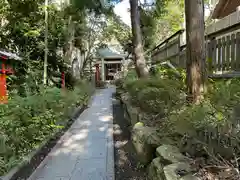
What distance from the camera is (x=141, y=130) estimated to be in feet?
13.0

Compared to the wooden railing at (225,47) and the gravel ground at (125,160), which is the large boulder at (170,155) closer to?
the gravel ground at (125,160)

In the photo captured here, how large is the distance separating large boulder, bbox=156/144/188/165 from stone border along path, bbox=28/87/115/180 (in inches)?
47.1

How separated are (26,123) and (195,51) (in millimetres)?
3389

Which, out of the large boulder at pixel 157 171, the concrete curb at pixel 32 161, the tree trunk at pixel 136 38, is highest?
the tree trunk at pixel 136 38

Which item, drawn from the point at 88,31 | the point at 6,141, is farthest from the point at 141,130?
the point at 88,31

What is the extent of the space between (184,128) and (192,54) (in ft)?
5.42

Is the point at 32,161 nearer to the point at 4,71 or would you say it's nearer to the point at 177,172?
the point at 177,172

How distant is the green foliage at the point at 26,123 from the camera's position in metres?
3.90

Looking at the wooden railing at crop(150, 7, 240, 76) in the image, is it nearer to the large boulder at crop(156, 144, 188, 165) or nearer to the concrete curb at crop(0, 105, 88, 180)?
the large boulder at crop(156, 144, 188, 165)

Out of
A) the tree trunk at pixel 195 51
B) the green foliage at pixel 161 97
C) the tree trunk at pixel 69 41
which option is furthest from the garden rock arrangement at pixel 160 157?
the tree trunk at pixel 69 41

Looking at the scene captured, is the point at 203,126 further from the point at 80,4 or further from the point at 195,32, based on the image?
the point at 80,4

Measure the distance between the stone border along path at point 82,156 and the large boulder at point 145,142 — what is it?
545 millimetres

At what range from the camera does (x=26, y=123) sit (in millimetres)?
5074

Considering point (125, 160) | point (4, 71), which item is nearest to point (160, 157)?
point (125, 160)
